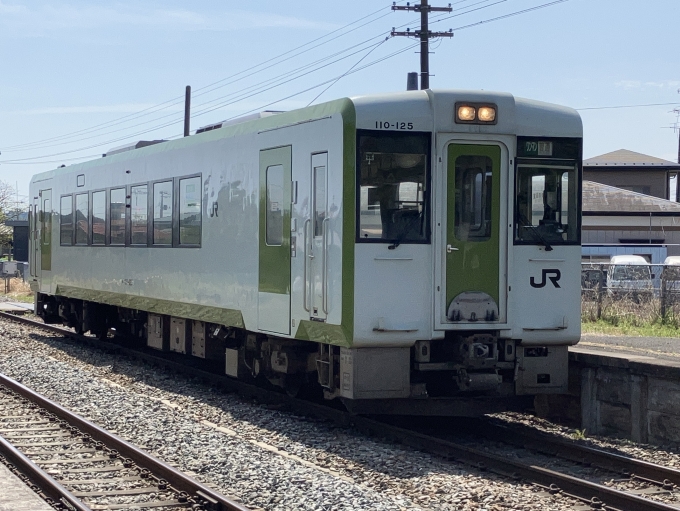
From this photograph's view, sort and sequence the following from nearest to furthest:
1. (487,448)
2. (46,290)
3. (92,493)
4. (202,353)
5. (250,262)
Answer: (92,493) → (487,448) → (250,262) → (202,353) → (46,290)

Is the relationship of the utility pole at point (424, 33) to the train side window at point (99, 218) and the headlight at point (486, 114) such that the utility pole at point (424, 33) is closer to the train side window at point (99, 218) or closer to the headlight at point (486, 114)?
the train side window at point (99, 218)

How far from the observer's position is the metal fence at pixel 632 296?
1844 centimetres

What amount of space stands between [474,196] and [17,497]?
16.3 feet

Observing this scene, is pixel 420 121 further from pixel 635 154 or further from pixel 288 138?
pixel 635 154

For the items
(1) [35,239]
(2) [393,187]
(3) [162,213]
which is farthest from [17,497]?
(1) [35,239]

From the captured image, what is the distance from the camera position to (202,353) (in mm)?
13719

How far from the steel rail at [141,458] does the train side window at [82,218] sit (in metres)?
6.27

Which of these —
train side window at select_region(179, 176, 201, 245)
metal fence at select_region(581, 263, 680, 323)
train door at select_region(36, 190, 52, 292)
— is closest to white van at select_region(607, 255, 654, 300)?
metal fence at select_region(581, 263, 680, 323)

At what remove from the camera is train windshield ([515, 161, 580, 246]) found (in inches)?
391

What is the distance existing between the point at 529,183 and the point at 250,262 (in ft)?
11.0

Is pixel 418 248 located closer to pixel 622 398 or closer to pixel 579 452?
pixel 579 452

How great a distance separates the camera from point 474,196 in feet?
32.1

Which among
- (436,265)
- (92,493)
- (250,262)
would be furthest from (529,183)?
(92,493)

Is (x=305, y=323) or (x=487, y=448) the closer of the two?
(x=487, y=448)
